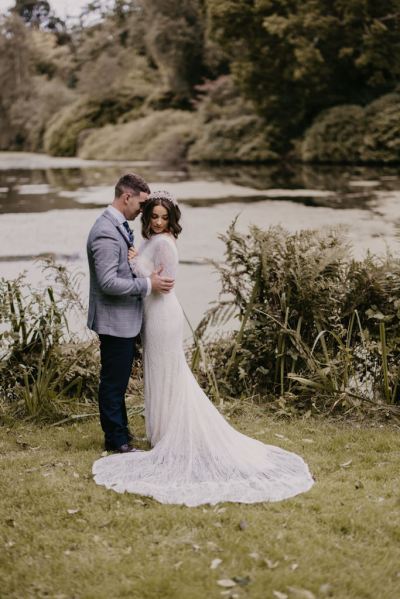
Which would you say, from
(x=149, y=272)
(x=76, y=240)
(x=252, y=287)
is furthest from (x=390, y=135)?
(x=149, y=272)

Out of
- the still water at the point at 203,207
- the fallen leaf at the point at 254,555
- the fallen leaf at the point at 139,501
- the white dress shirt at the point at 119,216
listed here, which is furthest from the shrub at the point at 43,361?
the fallen leaf at the point at 254,555

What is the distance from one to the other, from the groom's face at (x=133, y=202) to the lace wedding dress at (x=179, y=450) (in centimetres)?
19

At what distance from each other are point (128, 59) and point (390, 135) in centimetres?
Result: 2525

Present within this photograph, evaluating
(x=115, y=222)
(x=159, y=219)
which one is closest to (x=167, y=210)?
(x=159, y=219)

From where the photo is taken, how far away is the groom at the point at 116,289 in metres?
4.10

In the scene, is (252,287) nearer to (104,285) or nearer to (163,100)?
(104,285)

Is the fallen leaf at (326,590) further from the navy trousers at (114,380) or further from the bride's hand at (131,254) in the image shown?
the bride's hand at (131,254)

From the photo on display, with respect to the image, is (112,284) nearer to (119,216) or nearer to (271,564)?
(119,216)

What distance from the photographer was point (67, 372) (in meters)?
5.55

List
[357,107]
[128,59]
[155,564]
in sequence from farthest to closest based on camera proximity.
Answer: [128,59] → [357,107] → [155,564]

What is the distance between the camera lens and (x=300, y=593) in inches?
112

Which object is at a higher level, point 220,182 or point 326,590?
point 220,182

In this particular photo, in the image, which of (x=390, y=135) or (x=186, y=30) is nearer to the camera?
(x=390, y=135)

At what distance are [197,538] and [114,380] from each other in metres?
1.28
